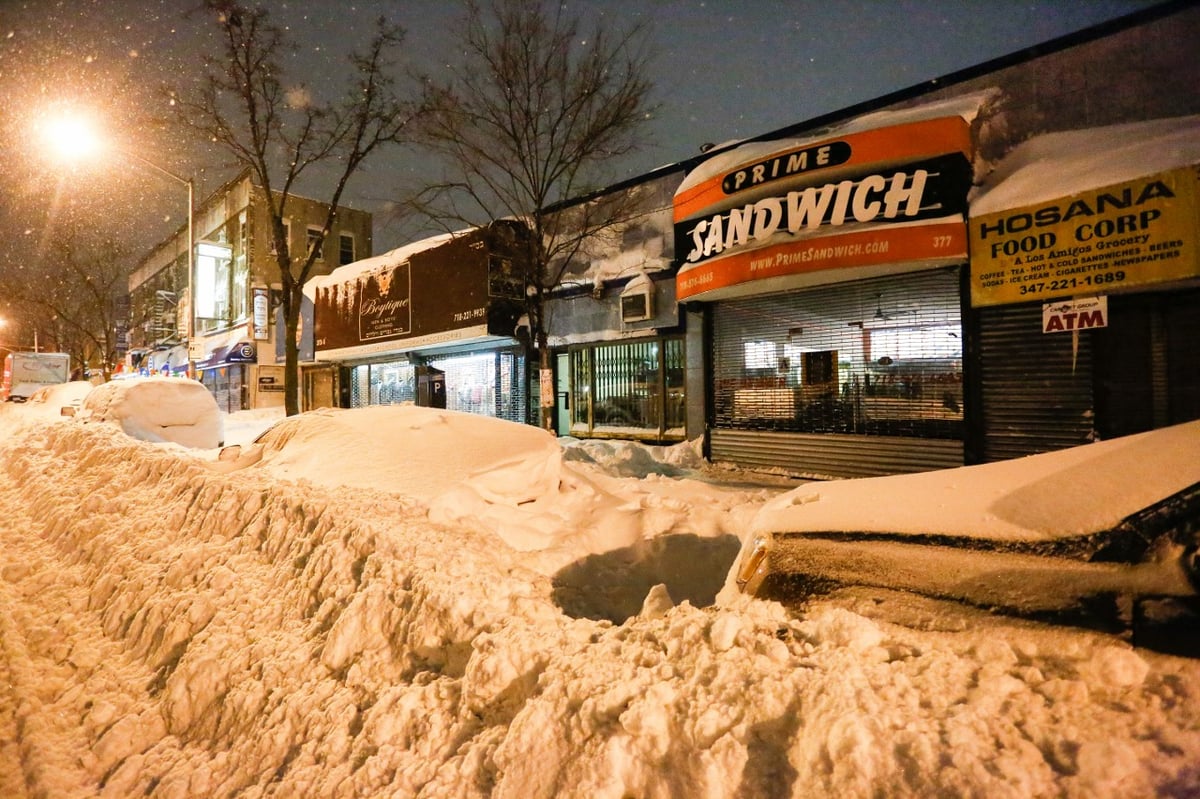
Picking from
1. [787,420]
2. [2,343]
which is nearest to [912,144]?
[787,420]

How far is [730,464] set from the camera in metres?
11.3

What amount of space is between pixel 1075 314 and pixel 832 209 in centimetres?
361

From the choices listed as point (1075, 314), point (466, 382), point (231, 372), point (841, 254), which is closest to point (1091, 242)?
point (1075, 314)

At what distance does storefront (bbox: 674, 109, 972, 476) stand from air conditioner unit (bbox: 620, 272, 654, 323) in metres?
1.62

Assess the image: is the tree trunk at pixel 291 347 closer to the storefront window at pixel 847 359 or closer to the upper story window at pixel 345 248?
the storefront window at pixel 847 359

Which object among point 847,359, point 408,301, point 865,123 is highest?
point 865,123

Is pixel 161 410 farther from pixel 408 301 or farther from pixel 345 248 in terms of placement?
pixel 345 248

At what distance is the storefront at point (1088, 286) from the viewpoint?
6703 millimetres

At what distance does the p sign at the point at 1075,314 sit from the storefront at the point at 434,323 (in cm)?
1003

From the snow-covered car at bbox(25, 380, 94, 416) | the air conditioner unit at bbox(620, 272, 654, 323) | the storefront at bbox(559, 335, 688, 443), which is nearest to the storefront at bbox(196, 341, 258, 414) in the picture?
the snow-covered car at bbox(25, 380, 94, 416)

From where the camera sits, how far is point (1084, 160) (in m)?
7.39

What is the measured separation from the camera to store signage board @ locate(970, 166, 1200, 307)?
21.4 ft

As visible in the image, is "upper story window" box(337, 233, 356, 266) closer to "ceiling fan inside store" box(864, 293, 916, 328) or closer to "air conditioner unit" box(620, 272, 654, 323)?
"air conditioner unit" box(620, 272, 654, 323)

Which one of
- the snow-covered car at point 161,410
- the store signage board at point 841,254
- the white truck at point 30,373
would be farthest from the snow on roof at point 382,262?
the white truck at point 30,373
